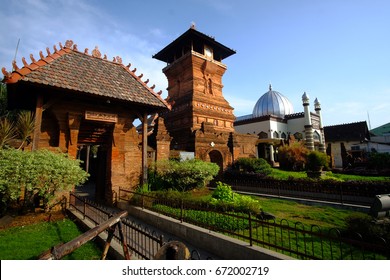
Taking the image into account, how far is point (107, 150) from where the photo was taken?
1144 cm

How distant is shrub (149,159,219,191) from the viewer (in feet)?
38.3

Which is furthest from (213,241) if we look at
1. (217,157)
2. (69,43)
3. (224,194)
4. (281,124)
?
(281,124)

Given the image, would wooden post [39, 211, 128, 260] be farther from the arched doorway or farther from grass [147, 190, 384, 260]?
the arched doorway

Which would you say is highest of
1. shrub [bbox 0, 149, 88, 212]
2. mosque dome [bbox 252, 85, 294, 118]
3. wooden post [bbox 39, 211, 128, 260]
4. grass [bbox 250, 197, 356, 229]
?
mosque dome [bbox 252, 85, 294, 118]

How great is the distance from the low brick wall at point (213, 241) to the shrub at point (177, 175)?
3684mm

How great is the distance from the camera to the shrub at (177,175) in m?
11.7

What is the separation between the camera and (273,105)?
42188 millimetres

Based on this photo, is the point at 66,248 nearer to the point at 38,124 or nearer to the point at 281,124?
the point at 38,124

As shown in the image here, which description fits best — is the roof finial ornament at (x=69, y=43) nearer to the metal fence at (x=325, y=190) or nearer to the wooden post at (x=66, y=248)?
the wooden post at (x=66, y=248)

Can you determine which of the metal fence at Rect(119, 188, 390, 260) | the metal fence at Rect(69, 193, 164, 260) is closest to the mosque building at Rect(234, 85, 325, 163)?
the metal fence at Rect(119, 188, 390, 260)

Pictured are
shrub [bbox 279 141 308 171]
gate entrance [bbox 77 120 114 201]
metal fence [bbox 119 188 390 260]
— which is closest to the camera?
metal fence [bbox 119 188 390 260]

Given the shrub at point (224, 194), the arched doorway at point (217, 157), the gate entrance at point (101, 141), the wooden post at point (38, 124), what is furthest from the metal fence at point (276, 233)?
the arched doorway at point (217, 157)

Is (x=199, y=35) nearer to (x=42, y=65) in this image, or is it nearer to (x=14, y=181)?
(x=42, y=65)
